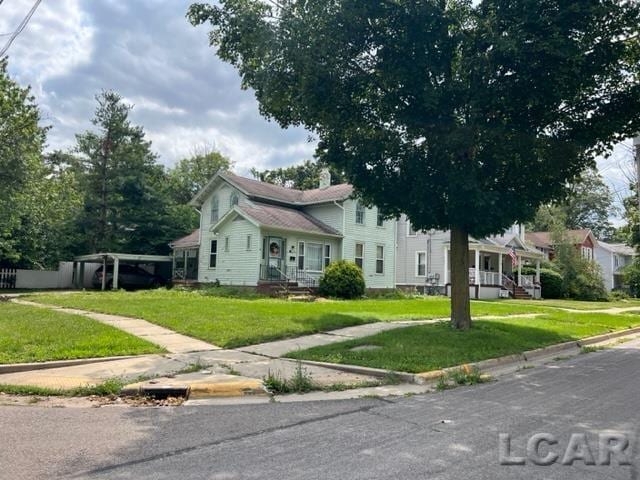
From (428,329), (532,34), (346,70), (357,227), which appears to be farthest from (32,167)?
(532,34)

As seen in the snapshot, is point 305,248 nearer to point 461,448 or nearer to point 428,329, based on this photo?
point 428,329

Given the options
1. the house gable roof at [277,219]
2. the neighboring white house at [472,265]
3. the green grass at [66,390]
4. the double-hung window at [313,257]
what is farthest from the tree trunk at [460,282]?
the neighboring white house at [472,265]

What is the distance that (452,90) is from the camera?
36.7 ft

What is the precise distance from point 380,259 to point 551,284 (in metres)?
16.0

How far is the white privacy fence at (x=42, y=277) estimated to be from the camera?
3063 cm

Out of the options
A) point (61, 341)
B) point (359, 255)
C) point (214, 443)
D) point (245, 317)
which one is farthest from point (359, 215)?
point (214, 443)

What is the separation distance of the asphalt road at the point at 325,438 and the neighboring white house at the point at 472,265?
89.7 ft

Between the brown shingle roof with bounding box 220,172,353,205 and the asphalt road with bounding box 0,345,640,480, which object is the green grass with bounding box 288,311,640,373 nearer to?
the asphalt road with bounding box 0,345,640,480

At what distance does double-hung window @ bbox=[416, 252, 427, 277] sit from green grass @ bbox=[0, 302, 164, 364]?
27073 millimetres

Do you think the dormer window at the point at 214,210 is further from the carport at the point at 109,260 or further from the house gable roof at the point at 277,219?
the carport at the point at 109,260

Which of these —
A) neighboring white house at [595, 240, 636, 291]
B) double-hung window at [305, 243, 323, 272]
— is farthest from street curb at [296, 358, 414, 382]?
neighboring white house at [595, 240, 636, 291]

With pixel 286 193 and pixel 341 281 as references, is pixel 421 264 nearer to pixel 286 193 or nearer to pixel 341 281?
pixel 286 193

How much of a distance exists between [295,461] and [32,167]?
25966 millimetres

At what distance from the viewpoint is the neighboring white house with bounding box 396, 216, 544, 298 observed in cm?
3375
